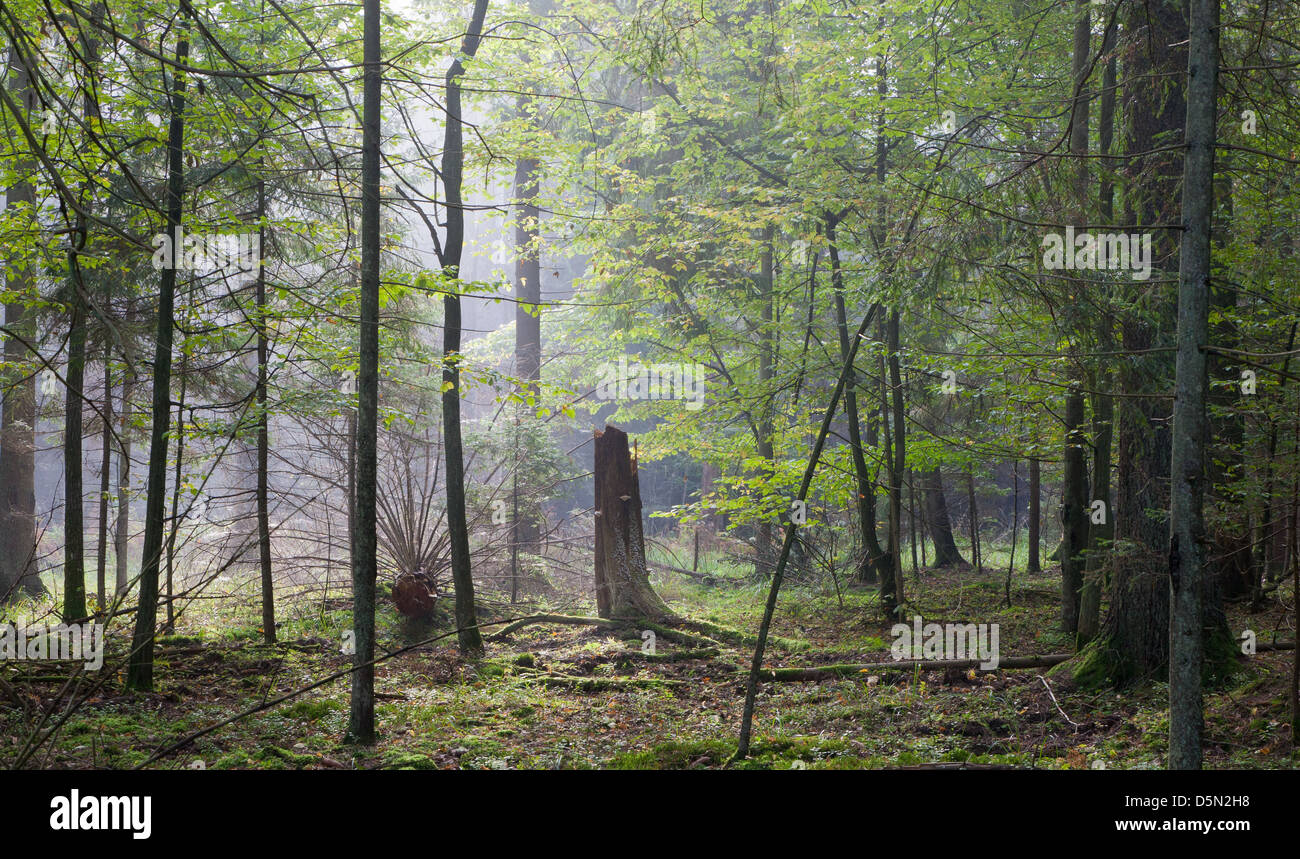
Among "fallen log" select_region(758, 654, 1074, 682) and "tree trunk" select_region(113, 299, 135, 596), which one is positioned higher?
"tree trunk" select_region(113, 299, 135, 596)

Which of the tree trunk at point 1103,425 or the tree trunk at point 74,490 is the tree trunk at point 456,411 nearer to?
the tree trunk at point 74,490

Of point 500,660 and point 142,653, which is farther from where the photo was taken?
point 500,660

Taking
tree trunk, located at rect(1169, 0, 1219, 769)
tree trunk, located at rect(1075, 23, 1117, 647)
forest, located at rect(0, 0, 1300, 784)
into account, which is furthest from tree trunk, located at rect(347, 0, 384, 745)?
tree trunk, located at rect(1075, 23, 1117, 647)

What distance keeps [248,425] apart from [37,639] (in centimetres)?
260

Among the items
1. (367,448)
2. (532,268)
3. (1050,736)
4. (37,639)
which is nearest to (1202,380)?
(1050,736)

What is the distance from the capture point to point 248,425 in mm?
7215

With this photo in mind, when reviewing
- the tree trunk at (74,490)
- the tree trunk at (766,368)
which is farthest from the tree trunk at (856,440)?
the tree trunk at (74,490)

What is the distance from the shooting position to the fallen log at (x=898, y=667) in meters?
7.61

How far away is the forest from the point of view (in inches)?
198

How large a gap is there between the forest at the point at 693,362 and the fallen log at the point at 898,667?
51 mm

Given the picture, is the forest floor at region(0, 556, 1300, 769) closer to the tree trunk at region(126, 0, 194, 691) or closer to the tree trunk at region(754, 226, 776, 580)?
the tree trunk at region(126, 0, 194, 691)

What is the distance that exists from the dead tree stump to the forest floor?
67 centimetres

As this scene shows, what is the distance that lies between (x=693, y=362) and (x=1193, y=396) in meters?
11.4
